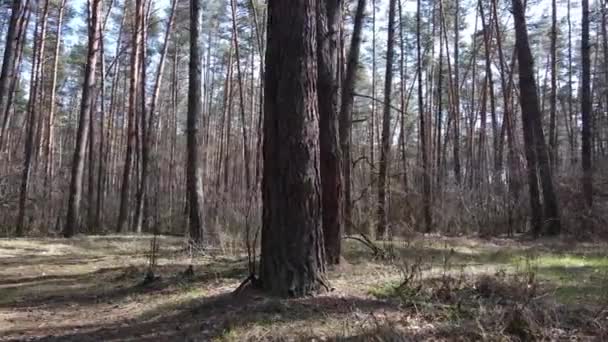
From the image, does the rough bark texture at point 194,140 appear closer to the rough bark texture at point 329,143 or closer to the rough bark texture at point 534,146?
the rough bark texture at point 329,143

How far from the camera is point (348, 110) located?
9242mm

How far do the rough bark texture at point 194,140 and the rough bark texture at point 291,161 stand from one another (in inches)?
186

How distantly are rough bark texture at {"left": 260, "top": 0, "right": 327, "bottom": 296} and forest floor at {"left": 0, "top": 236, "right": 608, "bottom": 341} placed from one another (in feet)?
0.93

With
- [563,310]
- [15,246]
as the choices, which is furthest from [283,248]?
[15,246]

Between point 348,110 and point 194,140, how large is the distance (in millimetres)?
2879

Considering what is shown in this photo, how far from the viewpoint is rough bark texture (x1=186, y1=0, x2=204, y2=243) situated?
9.62 meters

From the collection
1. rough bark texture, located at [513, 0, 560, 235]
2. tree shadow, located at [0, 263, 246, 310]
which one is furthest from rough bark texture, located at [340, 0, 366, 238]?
rough bark texture, located at [513, 0, 560, 235]

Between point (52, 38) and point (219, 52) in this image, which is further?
point (219, 52)

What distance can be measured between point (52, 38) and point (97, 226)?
32.0 ft

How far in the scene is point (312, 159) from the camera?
4953 mm

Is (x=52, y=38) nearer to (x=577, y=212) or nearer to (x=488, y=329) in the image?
(x=577, y=212)

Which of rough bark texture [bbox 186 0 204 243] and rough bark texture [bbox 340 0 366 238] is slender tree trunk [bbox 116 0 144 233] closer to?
rough bark texture [bbox 186 0 204 243]

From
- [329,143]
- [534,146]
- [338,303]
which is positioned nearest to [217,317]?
[338,303]

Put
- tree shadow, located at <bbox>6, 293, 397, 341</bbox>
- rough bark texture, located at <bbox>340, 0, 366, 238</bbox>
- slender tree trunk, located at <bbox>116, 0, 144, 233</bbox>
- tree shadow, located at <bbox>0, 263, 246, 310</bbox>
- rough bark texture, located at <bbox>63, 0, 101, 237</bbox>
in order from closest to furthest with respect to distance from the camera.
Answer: tree shadow, located at <bbox>6, 293, 397, 341</bbox> < tree shadow, located at <bbox>0, 263, 246, 310</bbox> < rough bark texture, located at <bbox>340, 0, 366, 238</bbox> < rough bark texture, located at <bbox>63, 0, 101, 237</bbox> < slender tree trunk, located at <bbox>116, 0, 144, 233</bbox>
